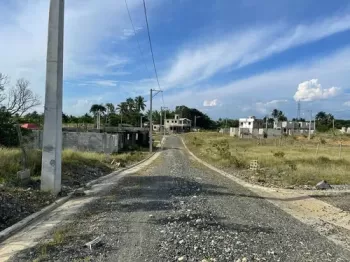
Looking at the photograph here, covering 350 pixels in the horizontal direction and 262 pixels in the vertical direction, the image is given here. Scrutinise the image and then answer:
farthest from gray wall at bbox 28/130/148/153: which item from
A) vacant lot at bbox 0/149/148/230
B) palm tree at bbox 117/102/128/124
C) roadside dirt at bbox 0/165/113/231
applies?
palm tree at bbox 117/102/128/124

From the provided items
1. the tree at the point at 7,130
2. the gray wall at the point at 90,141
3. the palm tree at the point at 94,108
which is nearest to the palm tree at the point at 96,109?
the palm tree at the point at 94,108

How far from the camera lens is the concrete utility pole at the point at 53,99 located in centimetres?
1245

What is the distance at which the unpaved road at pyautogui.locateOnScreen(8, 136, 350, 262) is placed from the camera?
6406mm

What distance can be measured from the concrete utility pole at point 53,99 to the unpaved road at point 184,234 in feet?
6.03

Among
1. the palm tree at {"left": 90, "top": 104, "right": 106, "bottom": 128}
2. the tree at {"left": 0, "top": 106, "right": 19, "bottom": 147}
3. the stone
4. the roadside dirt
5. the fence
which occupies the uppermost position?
the palm tree at {"left": 90, "top": 104, "right": 106, "bottom": 128}

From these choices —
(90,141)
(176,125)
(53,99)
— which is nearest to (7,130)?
(53,99)

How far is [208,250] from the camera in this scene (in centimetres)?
659

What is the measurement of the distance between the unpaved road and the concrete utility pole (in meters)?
1.84

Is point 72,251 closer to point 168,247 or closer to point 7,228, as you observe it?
point 168,247

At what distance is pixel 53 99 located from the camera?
12484mm

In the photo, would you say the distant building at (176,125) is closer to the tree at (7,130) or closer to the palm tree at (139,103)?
the palm tree at (139,103)

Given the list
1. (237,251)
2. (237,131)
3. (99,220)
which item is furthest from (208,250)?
(237,131)

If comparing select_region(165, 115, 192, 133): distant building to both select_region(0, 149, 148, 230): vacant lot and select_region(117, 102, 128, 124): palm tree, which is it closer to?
select_region(117, 102, 128, 124): palm tree

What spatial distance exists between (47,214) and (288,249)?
6.14 m
